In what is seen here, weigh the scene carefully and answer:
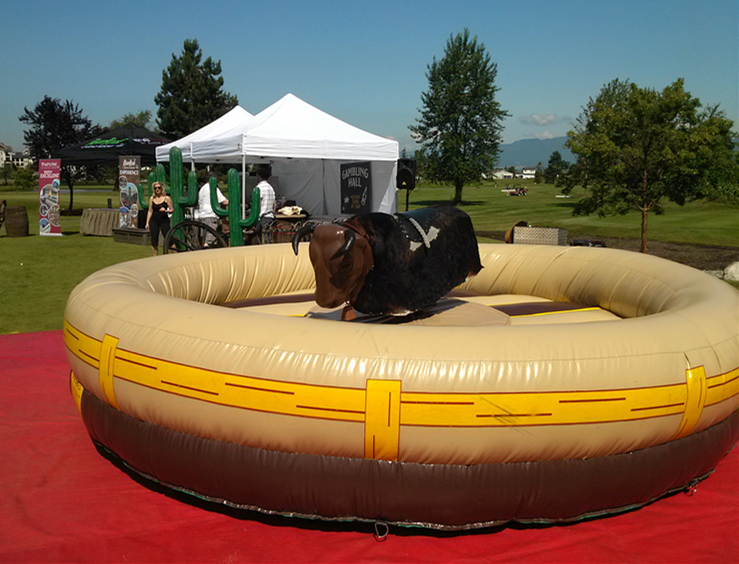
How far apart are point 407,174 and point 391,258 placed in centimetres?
643

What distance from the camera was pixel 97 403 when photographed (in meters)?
3.02

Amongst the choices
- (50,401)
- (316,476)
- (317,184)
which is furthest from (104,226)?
(316,476)

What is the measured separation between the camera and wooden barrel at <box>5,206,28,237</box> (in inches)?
545

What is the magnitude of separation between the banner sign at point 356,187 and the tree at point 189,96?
28.0 metres

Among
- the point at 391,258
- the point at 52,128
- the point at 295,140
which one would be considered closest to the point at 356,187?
the point at 295,140

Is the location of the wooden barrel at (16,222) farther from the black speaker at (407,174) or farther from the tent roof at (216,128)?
the black speaker at (407,174)

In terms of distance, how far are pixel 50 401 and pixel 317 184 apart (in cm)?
1180

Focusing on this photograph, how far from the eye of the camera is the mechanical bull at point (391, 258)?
2.97 meters

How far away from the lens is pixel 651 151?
9703 mm

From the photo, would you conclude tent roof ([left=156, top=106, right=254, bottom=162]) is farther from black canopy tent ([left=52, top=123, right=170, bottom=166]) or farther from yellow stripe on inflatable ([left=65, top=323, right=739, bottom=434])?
yellow stripe on inflatable ([left=65, top=323, right=739, bottom=434])

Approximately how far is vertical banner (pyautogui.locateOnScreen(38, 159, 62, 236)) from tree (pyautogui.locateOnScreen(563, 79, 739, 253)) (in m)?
11.7

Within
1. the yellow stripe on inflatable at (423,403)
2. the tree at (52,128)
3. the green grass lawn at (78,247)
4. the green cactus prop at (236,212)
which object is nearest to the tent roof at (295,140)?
the green cactus prop at (236,212)

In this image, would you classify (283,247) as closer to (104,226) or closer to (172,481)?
(172,481)

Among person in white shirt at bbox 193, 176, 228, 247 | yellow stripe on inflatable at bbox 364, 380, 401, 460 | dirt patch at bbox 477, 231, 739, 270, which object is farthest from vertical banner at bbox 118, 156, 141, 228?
yellow stripe on inflatable at bbox 364, 380, 401, 460
